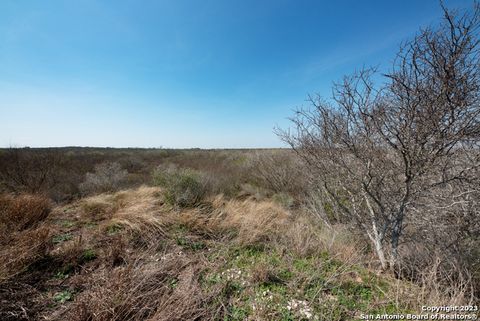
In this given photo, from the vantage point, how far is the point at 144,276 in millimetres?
2271

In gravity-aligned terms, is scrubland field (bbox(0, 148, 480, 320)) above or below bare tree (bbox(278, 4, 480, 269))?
below

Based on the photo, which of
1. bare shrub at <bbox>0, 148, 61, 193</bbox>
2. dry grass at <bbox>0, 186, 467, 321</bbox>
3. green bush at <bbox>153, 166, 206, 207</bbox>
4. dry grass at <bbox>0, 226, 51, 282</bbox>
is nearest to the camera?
dry grass at <bbox>0, 186, 467, 321</bbox>

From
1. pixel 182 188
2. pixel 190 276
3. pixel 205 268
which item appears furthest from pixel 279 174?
pixel 190 276

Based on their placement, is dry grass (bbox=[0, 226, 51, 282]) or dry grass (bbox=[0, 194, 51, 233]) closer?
dry grass (bbox=[0, 226, 51, 282])

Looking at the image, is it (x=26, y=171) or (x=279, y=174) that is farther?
(x=279, y=174)

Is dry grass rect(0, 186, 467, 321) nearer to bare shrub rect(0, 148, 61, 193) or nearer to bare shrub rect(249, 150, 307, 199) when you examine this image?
bare shrub rect(249, 150, 307, 199)

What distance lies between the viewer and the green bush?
6020mm

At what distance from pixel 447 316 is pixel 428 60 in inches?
107

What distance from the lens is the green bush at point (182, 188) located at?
602 centimetres

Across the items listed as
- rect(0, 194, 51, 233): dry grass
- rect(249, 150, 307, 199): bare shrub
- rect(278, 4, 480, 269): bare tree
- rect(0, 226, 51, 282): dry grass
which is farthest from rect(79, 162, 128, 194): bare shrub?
rect(278, 4, 480, 269): bare tree

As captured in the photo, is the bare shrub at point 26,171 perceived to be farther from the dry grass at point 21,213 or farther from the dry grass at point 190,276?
the dry grass at point 190,276

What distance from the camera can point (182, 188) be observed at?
633 cm

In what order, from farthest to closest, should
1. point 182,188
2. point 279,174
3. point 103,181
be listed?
1. point 279,174
2. point 103,181
3. point 182,188

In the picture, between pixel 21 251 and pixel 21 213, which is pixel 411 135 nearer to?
pixel 21 251
